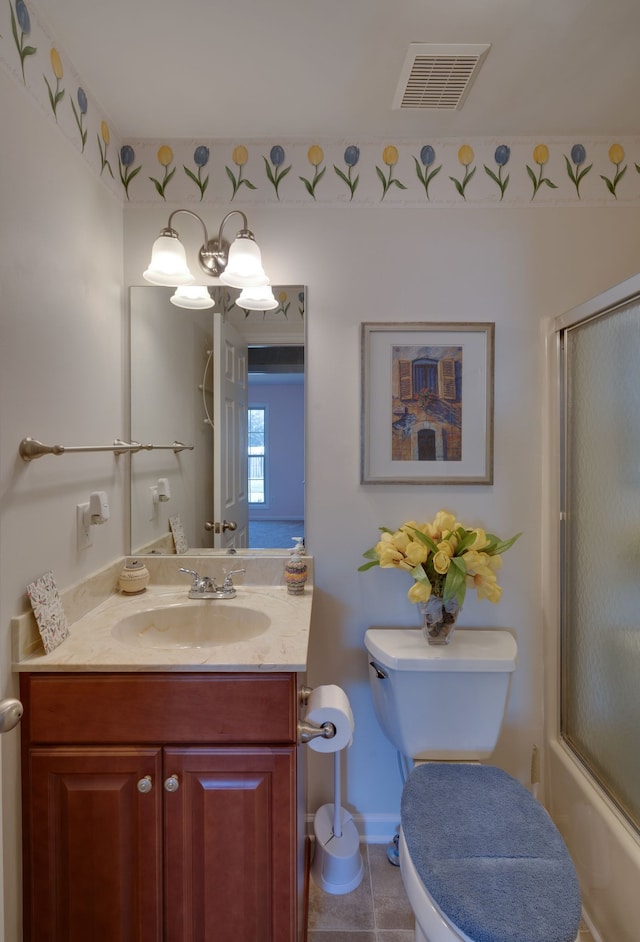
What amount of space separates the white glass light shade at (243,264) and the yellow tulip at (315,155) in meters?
0.40

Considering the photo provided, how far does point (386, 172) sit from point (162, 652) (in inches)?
62.2

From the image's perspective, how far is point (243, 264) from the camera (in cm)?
139

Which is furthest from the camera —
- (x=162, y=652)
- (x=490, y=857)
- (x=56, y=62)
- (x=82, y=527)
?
(x=82, y=527)

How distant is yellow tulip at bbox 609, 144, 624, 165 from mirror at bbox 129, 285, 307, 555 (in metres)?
1.11

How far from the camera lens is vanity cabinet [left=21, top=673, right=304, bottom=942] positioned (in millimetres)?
1026

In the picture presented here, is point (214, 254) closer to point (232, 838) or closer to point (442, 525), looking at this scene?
point (442, 525)

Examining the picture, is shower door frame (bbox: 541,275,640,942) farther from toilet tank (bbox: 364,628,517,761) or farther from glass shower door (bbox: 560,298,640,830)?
toilet tank (bbox: 364,628,517,761)

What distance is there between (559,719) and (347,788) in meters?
0.74

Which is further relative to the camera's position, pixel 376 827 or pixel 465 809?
pixel 376 827

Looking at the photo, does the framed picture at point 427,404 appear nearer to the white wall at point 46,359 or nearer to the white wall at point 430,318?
the white wall at point 430,318

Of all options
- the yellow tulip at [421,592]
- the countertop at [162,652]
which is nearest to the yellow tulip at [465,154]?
the yellow tulip at [421,592]

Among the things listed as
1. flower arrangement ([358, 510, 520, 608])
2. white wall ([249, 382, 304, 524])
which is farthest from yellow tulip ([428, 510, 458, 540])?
white wall ([249, 382, 304, 524])

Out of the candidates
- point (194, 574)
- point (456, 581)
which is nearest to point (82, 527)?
point (194, 574)

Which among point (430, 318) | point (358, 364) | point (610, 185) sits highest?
point (610, 185)
